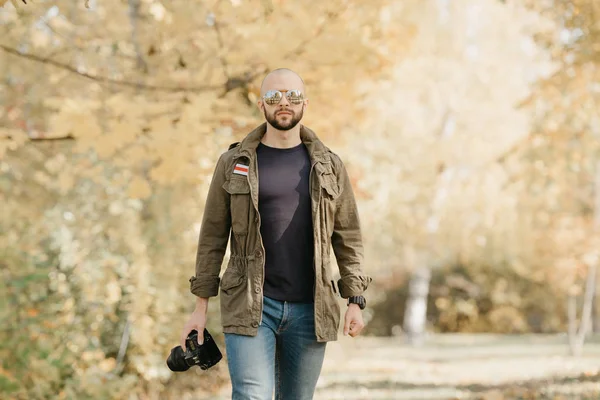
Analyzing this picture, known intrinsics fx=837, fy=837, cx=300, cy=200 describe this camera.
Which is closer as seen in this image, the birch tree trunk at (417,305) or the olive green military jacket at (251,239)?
the olive green military jacket at (251,239)

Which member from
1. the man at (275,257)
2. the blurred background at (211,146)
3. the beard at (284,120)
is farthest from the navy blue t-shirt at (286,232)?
the blurred background at (211,146)

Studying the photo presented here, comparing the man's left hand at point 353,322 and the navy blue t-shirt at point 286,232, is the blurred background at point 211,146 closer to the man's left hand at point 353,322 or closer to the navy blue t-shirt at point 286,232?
the navy blue t-shirt at point 286,232

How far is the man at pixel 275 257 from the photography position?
10.2 feet

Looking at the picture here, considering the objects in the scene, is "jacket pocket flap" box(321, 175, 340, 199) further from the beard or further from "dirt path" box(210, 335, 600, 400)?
"dirt path" box(210, 335, 600, 400)

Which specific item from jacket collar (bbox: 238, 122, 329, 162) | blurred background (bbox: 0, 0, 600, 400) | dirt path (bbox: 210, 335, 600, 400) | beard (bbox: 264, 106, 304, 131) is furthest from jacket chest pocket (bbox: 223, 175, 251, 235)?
dirt path (bbox: 210, 335, 600, 400)

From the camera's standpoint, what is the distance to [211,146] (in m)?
5.76

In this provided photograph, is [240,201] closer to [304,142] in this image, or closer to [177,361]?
[304,142]

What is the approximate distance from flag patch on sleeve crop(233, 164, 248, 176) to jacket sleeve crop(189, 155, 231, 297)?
0.28ft

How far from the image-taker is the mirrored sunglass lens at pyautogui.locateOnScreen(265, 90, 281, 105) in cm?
320

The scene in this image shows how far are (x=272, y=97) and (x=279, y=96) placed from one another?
1.1 inches

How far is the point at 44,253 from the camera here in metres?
6.80

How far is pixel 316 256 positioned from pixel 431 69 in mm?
13983

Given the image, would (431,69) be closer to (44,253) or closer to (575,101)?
(575,101)

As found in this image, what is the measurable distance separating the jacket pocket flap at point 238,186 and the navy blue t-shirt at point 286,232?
5cm
